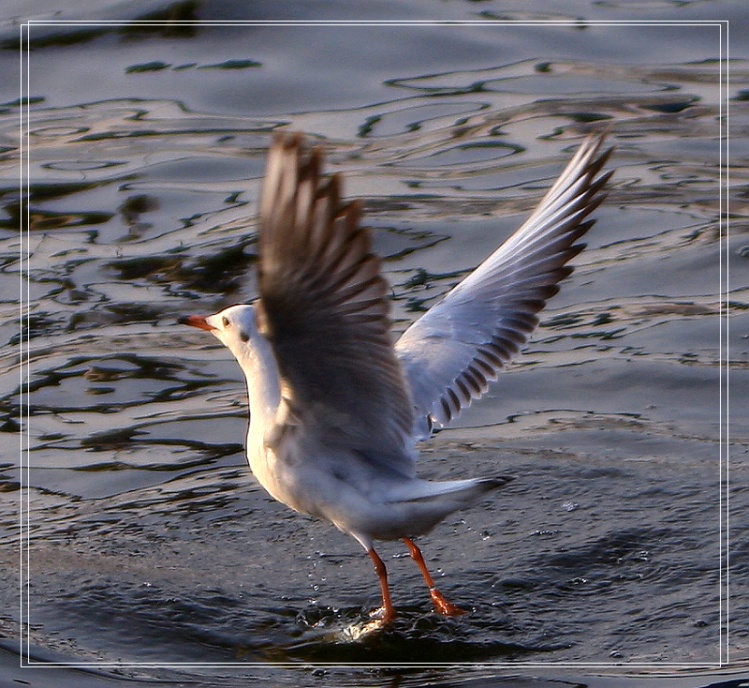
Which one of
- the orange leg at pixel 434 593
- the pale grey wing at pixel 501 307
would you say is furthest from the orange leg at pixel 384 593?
the pale grey wing at pixel 501 307

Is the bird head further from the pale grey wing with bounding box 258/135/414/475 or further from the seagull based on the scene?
the pale grey wing with bounding box 258/135/414/475

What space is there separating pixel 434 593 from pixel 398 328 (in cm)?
337

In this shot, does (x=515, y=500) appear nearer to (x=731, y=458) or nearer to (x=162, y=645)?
(x=731, y=458)

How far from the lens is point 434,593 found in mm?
6414

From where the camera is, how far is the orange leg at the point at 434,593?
6.36 m

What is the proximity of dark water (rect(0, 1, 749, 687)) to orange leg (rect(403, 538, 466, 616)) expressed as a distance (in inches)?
3.9

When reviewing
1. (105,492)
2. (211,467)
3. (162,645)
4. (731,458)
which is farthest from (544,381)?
(162,645)

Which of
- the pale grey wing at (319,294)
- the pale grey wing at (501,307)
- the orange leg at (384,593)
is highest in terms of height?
the pale grey wing at (319,294)

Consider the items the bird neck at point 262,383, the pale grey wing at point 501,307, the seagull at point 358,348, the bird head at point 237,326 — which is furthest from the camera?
the pale grey wing at point 501,307

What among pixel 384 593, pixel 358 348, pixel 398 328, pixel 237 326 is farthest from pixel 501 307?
pixel 398 328

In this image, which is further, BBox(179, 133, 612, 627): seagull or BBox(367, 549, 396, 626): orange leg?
BBox(367, 549, 396, 626): orange leg

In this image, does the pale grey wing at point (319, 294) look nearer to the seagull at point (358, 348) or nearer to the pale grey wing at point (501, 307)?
the seagull at point (358, 348)

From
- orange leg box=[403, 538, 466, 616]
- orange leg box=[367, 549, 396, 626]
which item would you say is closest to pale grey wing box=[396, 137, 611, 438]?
orange leg box=[403, 538, 466, 616]

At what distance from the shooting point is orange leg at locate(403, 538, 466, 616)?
6.36 meters
